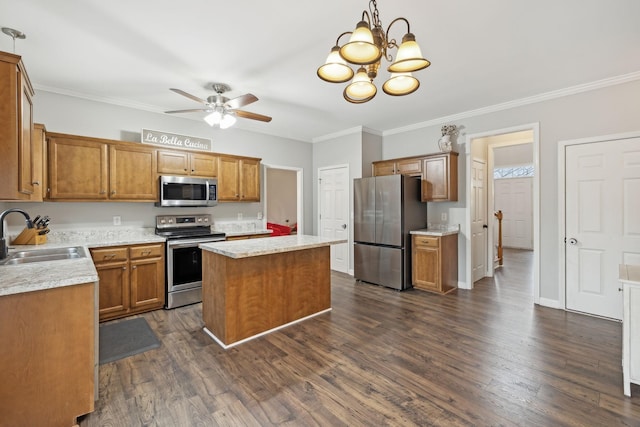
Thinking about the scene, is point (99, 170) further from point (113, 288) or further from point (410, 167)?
point (410, 167)

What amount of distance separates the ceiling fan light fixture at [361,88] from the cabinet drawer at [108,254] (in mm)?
3047

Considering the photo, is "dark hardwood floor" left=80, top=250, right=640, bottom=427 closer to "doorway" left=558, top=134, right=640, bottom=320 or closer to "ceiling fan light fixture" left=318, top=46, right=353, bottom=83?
"doorway" left=558, top=134, right=640, bottom=320

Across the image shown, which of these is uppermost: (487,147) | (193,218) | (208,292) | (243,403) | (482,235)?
(487,147)

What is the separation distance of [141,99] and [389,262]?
419 cm

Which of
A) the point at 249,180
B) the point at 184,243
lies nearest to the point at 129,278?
the point at 184,243

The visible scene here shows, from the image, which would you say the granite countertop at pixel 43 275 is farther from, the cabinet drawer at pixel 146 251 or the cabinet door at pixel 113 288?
the cabinet drawer at pixel 146 251

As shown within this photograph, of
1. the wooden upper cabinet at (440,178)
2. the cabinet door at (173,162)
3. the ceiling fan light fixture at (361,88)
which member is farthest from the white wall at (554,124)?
the cabinet door at (173,162)

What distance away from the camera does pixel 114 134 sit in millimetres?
3828

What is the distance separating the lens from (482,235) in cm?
512

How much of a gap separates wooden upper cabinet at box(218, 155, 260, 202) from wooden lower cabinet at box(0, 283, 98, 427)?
2823 mm

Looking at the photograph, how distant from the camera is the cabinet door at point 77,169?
10.6ft

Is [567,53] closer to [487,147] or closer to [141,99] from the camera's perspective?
[487,147]

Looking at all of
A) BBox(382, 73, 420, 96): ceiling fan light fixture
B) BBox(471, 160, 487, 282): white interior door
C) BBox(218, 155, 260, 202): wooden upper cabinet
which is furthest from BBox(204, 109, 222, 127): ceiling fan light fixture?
BBox(471, 160, 487, 282): white interior door

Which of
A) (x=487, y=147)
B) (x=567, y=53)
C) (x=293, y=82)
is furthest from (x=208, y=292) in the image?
(x=487, y=147)
